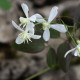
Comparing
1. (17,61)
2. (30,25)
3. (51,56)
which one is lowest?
(17,61)

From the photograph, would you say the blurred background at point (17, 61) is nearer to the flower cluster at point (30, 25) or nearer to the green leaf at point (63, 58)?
the green leaf at point (63, 58)

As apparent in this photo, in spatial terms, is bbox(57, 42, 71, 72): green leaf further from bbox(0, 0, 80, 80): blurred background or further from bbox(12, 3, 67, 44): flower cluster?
bbox(0, 0, 80, 80): blurred background

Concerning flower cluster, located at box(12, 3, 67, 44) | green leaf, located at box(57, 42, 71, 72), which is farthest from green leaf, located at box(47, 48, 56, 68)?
flower cluster, located at box(12, 3, 67, 44)

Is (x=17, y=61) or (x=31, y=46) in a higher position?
(x=31, y=46)

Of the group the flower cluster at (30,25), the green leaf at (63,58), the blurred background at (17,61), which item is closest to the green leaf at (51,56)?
the green leaf at (63,58)

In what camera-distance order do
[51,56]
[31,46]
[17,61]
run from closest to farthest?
[31,46] < [51,56] < [17,61]

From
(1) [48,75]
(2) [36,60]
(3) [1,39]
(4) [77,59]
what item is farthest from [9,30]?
(4) [77,59]

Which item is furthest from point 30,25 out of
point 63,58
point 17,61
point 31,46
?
point 17,61

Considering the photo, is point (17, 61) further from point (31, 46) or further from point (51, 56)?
point (31, 46)

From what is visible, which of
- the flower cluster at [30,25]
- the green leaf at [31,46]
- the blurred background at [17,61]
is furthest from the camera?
the blurred background at [17,61]

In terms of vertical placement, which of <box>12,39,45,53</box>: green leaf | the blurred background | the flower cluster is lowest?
the blurred background
